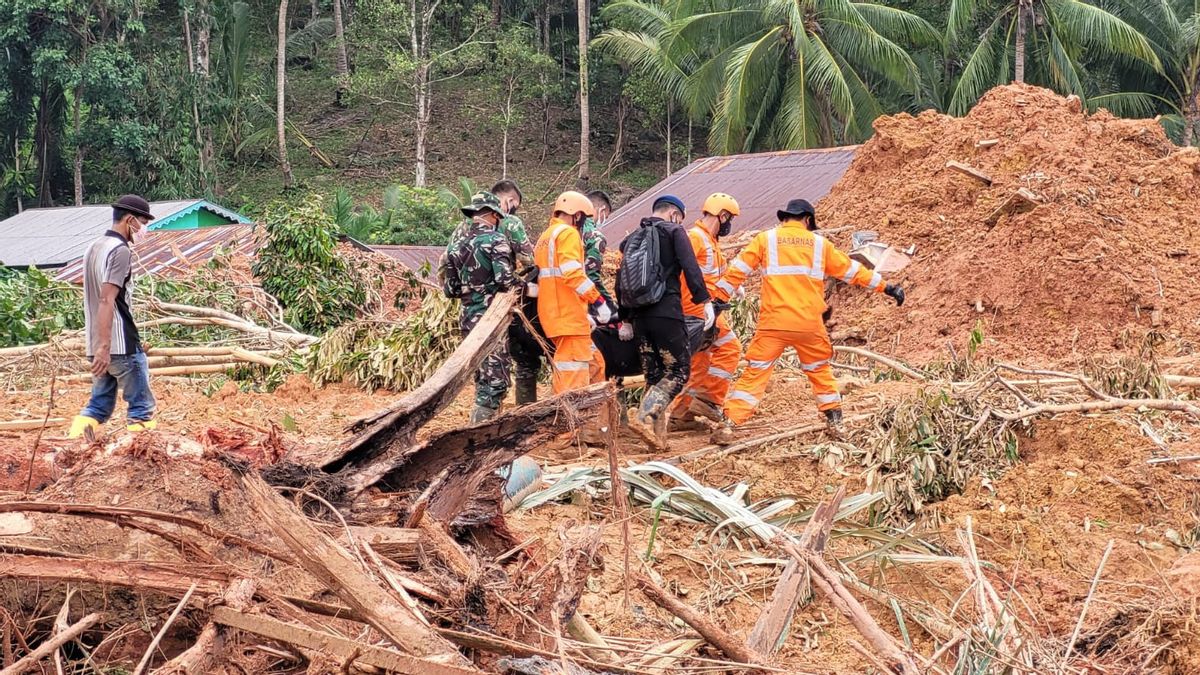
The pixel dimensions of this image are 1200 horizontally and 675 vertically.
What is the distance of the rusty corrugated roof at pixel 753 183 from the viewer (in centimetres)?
1527

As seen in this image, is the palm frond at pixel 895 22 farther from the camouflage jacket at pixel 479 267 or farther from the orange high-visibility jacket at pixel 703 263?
the camouflage jacket at pixel 479 267

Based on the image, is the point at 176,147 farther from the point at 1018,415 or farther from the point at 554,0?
the point at 1018,415

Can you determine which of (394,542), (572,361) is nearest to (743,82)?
(572,361)

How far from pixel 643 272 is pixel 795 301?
41.8 inches

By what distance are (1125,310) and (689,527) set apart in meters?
6.42

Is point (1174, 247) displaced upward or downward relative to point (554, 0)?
downward

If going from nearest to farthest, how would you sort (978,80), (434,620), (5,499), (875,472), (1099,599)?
(434,620) < (5,499) < (1099,599) < (875,472) < (978,80)

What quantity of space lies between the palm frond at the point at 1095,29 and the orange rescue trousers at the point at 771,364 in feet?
57.6

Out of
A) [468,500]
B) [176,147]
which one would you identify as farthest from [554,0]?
[468,500]

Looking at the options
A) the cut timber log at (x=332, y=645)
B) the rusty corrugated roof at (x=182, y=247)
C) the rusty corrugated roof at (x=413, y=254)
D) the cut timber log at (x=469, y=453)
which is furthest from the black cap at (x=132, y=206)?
the rusty corrugated roof at (x=413, y=254)

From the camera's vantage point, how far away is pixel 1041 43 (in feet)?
81.6

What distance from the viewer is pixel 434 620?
3.47 metres

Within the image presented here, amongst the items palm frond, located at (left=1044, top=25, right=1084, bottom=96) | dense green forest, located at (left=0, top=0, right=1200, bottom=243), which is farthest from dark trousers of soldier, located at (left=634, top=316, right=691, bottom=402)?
palm frond, located at (left=1044, top=25, right=1084, bottom=96)

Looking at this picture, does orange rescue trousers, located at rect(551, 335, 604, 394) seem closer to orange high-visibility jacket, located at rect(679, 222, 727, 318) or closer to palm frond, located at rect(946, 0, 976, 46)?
orange high-visibility jacket, located at rect(679, 222, 727, 318)
